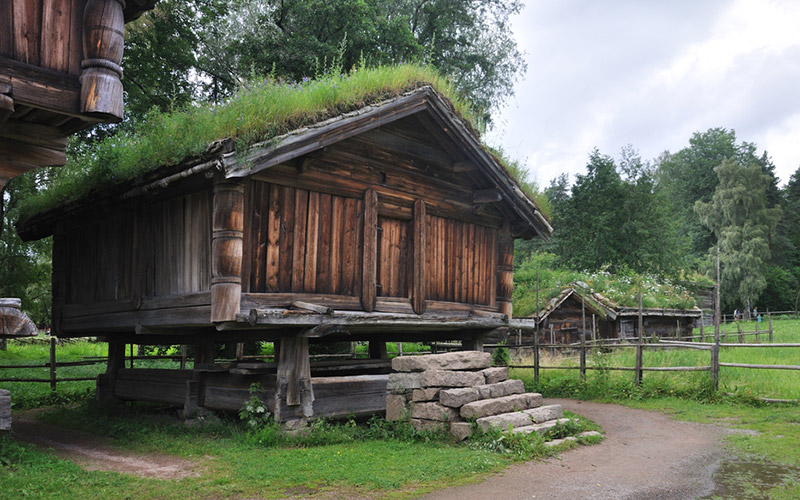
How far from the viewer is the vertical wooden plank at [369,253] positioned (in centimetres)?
1031

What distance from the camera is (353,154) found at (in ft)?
34.1

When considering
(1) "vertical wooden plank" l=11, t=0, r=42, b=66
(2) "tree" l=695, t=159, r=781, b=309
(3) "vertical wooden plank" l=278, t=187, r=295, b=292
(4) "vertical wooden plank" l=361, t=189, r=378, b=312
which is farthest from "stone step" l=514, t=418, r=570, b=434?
(2) "tree" l=695, t=159, r=781, b=309

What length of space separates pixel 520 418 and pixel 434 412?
1189 mm

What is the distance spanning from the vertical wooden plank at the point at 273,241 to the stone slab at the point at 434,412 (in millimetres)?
2621

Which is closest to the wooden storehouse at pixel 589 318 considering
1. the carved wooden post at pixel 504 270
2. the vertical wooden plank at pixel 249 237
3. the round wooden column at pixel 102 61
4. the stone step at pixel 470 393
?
the carved wooden post at pixel 504 270

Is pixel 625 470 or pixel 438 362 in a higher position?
pixel 438 362

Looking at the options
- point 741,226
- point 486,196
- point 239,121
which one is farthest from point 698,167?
point 239,121

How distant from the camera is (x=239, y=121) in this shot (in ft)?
29.0

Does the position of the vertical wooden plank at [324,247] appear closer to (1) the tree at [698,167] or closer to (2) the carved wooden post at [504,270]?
(2) the carved wooden post at [504,270]

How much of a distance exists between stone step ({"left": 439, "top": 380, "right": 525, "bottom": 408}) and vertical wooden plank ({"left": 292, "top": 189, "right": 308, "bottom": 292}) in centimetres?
265

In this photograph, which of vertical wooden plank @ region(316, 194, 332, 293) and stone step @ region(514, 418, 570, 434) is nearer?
stone step @ region(514, 418, 570, 434)

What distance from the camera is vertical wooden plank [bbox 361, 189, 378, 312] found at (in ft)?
33.8

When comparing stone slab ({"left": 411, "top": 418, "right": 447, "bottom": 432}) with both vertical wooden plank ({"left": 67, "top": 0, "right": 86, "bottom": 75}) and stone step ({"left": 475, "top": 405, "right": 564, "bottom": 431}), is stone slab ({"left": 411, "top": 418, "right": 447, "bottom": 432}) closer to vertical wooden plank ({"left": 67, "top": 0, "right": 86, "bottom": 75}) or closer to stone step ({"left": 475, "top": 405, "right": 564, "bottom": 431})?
stone step ({"left": 475, "top": 405, "right": 564, "bottom": 431})

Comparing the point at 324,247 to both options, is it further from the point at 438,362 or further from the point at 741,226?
the point at 741,226
